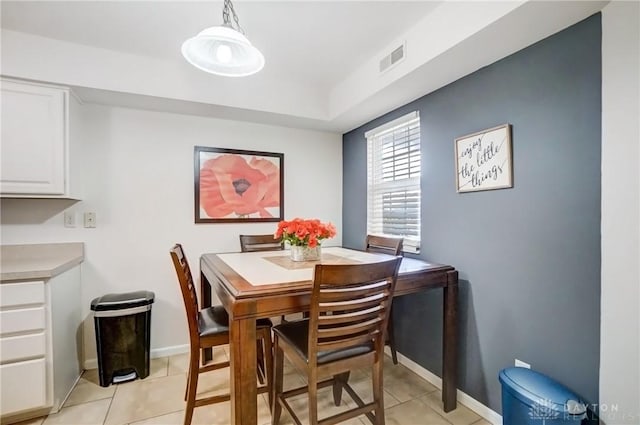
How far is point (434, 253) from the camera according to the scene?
2.25 meters

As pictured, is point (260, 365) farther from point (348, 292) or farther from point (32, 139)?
point (32, 139)

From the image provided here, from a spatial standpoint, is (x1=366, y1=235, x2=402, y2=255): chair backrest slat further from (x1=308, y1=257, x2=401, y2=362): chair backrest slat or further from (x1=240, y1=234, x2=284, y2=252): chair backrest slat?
(x1=308, y1=257, x2=401, y2=362): chair backrest slat

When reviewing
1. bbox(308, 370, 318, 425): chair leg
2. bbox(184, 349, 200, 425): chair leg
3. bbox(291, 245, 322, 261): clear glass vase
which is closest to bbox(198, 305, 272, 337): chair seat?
bbox(184, 349, 200, 425): chair leg

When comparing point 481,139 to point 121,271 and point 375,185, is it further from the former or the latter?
point 121,271

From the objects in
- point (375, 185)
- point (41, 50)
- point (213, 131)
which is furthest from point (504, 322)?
point (41, 50)

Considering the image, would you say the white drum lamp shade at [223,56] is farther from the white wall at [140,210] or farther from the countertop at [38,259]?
the countertop at [38,259]

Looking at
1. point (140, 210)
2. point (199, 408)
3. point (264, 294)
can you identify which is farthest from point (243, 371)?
point (140, 210)

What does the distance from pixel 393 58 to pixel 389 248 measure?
1422 mm

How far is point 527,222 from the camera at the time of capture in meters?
1.63

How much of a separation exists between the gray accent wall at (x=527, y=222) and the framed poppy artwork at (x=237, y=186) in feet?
4.92

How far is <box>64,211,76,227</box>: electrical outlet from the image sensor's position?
233cm

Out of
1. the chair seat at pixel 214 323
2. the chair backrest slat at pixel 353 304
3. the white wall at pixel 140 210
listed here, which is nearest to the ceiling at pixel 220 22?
the white wall at pixel 140 210

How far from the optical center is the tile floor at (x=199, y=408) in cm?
179

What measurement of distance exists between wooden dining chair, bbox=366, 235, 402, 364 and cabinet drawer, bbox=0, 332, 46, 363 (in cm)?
227
